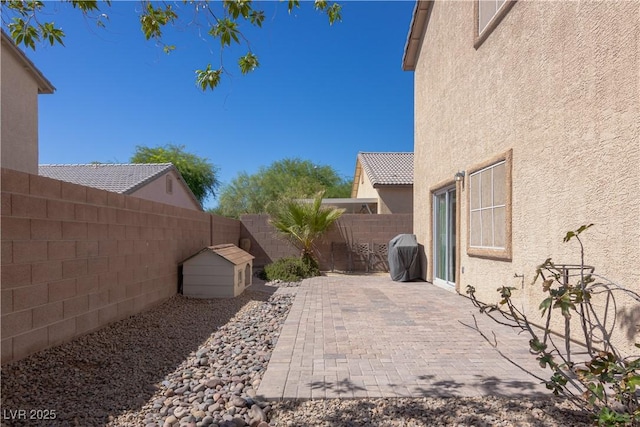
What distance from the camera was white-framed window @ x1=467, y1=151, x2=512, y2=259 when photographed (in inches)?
213

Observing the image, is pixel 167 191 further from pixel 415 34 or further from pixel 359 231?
pixel 415 34

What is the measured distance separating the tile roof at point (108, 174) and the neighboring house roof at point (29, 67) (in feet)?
16.5

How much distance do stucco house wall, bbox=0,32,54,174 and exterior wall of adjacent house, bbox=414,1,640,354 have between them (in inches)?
479

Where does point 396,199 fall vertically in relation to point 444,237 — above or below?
above

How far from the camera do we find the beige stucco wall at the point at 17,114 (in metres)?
10.7

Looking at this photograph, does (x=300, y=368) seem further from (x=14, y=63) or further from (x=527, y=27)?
(x=14, y=63)

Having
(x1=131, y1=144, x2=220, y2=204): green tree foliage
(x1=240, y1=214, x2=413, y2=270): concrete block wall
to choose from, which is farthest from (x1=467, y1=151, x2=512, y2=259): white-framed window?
(x1=131, y1=144, x2=220, y2=204): green tree foliage

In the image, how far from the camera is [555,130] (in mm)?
4348

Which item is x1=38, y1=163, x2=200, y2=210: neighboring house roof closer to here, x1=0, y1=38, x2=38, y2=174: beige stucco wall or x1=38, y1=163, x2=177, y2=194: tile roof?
x1=38, y1=163, x2=177, y2=194: tile roof

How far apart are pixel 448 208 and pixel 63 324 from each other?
7.21 meters

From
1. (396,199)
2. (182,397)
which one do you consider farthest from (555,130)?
(396,199)

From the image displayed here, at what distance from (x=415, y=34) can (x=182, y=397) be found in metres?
10.1

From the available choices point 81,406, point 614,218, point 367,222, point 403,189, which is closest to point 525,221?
point 614,218

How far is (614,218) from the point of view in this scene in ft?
11.5
